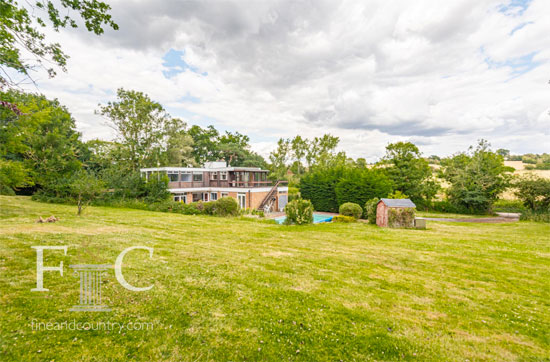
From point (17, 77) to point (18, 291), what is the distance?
5.23m

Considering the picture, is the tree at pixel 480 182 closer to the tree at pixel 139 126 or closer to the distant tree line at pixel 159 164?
the distant tree line at pixel 159 164

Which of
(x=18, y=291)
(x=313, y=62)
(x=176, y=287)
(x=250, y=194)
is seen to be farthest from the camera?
(x=250, y=194)

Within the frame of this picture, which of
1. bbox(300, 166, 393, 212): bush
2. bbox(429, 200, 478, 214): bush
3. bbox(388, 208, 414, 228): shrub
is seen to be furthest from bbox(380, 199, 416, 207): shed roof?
bbox(429, 200, 478, 214): bush

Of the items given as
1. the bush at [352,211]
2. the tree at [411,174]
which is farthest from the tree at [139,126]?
the tree at [411,174]

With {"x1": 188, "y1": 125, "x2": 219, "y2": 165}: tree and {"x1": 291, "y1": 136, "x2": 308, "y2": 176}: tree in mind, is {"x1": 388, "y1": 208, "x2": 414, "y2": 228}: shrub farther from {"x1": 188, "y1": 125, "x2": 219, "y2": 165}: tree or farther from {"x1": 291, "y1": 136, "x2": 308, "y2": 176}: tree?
{"x1": 188, "y1": 125, "x2": 219, "y2": 165}: tree

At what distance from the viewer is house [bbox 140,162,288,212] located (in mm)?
24500

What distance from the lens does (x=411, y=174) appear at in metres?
29.5

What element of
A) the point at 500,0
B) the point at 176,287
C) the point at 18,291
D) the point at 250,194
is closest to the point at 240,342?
the point at 176,287

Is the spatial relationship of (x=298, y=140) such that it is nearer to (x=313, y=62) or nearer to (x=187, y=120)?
(x=187, y=120)

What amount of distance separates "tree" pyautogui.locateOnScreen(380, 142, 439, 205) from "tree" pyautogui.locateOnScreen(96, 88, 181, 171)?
29.8 meters

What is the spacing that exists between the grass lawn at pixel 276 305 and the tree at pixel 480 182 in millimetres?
23635

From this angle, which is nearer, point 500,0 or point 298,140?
point 500,0

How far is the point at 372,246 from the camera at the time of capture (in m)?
8.95

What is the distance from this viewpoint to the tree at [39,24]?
17.3 feet
